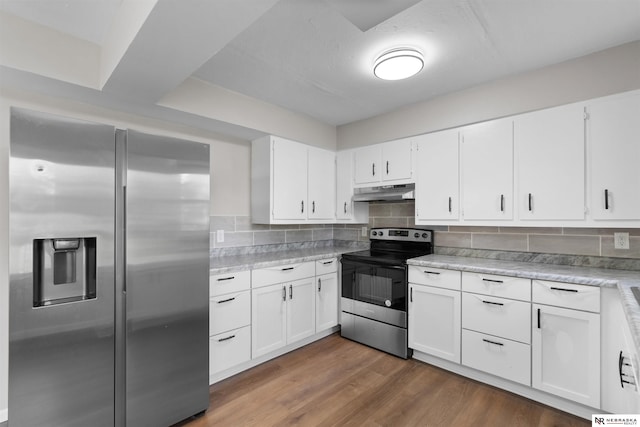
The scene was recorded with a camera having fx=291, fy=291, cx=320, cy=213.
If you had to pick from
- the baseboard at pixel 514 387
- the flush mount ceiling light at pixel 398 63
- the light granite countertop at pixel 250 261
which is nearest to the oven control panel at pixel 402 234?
the light granite countertop at pixel 250 261

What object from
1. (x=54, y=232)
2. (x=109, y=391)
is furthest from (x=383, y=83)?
(x=109, y=391)

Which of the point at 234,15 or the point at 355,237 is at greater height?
the point at 234,15

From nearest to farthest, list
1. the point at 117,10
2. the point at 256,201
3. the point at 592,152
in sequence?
the point at 117,10 → the point at 592,152 → the point at 256,201

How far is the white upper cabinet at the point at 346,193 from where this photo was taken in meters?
3.54

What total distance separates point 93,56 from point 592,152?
11.2ft

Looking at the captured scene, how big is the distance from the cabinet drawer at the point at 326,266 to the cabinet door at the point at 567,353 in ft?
5.87

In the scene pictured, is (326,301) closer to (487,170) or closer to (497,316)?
(497,316)

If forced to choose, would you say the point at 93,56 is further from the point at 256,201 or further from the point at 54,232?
the point at 256,201

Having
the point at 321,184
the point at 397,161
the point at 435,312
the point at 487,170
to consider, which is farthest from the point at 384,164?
the point at 435,312

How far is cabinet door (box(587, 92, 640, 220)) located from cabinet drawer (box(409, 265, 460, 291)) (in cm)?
104

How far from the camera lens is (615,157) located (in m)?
1.96

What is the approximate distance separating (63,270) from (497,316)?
2.84 meters

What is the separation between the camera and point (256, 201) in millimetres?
3137

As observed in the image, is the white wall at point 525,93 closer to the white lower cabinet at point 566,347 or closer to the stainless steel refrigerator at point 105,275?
the white lower cabinet at point 566,347
